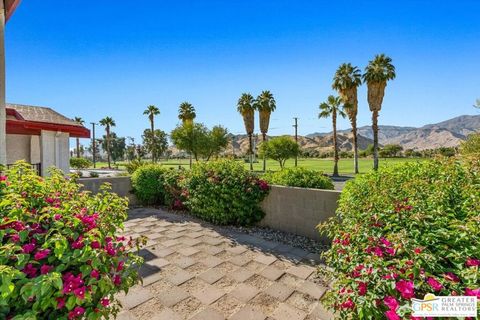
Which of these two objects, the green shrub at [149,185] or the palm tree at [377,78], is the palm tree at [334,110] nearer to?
the palm tree at [377,78]

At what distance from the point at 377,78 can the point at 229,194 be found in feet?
79.3

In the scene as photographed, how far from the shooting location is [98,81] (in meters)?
13.8

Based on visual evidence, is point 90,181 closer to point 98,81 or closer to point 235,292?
point 235,292

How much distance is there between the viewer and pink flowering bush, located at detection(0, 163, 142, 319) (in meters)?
1.25

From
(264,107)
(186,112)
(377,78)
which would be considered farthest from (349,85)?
(186,112)

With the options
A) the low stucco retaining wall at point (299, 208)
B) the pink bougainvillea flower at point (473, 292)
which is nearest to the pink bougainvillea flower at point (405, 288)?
the pink bougainvillea flower at point (473, 292)

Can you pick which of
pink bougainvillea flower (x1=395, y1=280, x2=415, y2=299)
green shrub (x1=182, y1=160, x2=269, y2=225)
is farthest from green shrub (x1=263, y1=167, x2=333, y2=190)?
pink bougainvillea flower (x1=395, y1=280, x2=415, y2=299)

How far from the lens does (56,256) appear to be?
1432mm

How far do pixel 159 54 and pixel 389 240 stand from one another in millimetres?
13516

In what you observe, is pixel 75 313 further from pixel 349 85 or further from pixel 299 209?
pixel 349 85

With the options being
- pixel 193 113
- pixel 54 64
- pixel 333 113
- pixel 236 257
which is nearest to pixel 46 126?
pixel 54 64

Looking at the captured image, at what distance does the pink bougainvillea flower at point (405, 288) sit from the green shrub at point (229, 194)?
4665mm

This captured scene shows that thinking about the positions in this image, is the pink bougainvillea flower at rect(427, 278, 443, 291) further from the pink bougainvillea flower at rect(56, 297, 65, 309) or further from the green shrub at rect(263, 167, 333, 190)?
the green shrub at rect(263, 167, 333, 190)

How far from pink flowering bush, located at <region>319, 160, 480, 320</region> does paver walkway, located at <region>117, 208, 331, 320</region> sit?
1256 mm
